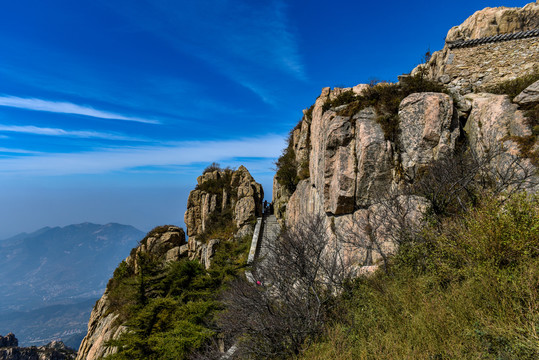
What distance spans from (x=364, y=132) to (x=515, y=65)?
8104 millimetres

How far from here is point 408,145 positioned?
11.5 metres

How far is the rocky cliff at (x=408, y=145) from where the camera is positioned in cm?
918

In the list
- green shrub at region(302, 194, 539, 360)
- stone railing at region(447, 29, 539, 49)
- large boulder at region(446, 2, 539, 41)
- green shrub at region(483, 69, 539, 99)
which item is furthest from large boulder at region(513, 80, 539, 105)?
large boulder at region(446, 2, 539, 41)

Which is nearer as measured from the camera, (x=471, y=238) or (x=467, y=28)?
(x=471, y=238)

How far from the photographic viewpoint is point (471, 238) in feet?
19.4

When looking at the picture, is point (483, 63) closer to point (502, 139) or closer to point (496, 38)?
point (496, 38)

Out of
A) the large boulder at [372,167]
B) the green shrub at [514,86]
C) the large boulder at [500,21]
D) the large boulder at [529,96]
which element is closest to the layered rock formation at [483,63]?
the green shrub at [514,86]

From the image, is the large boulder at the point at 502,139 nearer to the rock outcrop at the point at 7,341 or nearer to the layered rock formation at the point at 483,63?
the layered rock formation at the point at 483,63

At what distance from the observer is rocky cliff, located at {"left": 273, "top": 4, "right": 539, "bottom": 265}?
9177 mm

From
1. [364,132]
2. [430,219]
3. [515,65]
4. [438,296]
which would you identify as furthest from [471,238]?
[515,65]

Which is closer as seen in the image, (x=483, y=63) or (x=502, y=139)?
(x=502, y=139)

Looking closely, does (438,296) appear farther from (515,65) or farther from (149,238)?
(149,238)

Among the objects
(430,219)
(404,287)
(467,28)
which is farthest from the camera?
(467,28)

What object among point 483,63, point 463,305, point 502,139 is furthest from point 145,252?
point 483,63
